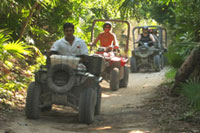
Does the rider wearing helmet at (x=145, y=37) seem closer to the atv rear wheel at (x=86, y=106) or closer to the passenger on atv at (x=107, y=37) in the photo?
the passenger on atv at (x=107, y=37)

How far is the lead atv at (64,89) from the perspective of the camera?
578 cm

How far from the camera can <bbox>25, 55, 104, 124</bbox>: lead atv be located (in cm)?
578

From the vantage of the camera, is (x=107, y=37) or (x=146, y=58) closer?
(x=107, y=37)

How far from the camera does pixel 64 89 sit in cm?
576

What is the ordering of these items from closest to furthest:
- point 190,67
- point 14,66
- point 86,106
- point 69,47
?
1. point 86,106
2. point 69,47
3. point 190,67
4. point 14,66

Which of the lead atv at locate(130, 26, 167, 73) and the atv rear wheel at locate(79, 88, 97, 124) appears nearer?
the atv rear wheel at locate(79, 88, 97, 124)

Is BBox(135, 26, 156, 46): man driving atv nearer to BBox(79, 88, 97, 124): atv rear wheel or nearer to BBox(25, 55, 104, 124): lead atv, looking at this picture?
BBox(25, 55, 104, 124): lead atv

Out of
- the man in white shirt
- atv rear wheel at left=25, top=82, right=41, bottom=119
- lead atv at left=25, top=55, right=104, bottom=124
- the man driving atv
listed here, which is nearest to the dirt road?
atv rear wheel at left=25, top=82, right=41, bottom=119

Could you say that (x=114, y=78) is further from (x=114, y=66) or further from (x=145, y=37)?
(x=145, y=37)

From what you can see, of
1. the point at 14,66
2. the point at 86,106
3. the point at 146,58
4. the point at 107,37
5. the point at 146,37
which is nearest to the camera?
the point at 86,106

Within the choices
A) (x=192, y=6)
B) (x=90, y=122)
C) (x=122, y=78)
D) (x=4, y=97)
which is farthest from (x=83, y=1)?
(x=90, y=122)

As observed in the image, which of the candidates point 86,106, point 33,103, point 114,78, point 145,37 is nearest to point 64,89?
point 86,106

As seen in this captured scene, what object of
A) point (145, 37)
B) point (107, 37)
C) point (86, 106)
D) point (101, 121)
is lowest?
point (101, 121)

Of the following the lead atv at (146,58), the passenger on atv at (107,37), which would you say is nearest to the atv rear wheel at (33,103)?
the passenger on atv at (107,37)
